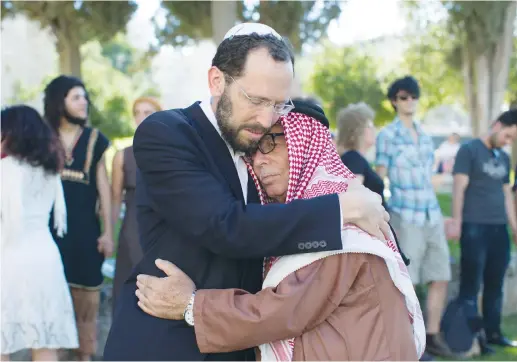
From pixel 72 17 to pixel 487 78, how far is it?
11.3 m

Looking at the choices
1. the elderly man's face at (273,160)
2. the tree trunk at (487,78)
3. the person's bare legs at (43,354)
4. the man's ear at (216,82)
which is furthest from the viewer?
the tree trunk at (487,78)

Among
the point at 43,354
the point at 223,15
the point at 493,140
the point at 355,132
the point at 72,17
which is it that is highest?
the point at 72,17

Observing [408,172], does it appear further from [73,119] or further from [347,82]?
[347,82]

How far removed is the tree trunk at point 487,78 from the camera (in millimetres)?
16281

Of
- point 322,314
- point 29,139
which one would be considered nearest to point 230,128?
point 322,314

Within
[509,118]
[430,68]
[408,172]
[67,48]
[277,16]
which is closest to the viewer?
[408,172]

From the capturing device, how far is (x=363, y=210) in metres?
1.91

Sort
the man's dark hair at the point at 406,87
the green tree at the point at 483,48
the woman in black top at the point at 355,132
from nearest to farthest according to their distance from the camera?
the woman in black top at the point at 355,132
the man's dark hair at the point at 406,87
the green tree at the point at 483,48

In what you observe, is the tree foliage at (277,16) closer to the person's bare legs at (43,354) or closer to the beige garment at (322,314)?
the person's bare legs at (43,354)

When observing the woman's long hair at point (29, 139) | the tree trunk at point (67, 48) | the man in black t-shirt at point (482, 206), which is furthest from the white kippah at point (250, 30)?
the tree trunk at point (67, 48)

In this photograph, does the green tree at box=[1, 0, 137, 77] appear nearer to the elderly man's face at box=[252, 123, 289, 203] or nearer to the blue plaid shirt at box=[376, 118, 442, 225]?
the blue plaid shirt at box=[376, 118, 442, 225]

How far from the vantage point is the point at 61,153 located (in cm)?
436

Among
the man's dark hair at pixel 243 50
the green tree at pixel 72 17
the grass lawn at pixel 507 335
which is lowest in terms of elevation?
the grass lawn at pixel 507 335

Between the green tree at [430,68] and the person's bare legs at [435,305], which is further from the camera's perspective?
the green tree at [430,68]
